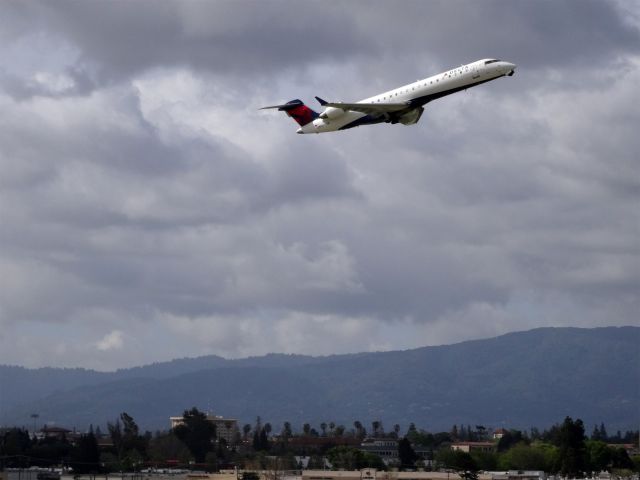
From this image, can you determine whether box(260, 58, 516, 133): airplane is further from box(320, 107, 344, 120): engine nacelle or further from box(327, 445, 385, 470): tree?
box(327, 445, 385, 470): tree

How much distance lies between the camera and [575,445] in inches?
6166

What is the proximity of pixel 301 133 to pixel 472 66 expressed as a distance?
758 inches

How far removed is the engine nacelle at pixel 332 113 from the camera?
112062 mm

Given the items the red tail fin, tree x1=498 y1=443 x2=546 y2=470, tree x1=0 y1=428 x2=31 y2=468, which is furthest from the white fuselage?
tree x1=498 y1=443 x2=546 y2=470

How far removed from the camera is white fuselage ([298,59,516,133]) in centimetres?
10500

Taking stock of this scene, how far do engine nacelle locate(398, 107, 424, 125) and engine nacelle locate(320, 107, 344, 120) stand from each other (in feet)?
18.7

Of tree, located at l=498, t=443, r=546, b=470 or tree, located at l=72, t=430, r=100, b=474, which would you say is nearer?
tree, located at l=72, t=430, r=100, b=474

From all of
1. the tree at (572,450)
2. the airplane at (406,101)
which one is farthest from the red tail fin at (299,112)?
the tree at (572,450)

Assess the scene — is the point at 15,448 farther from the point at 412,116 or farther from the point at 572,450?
the point at 412,116

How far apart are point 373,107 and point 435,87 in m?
5.47

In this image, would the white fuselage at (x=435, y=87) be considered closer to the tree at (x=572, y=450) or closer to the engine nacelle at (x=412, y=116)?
the engine nacelle at (x=412, y=116)

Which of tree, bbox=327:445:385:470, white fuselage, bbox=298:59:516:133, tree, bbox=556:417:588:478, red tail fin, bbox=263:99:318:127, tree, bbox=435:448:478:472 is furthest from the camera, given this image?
tree, bbox=327:445:385:470

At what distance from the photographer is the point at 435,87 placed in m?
107

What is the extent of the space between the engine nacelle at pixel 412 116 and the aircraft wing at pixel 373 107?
0.90 metres
